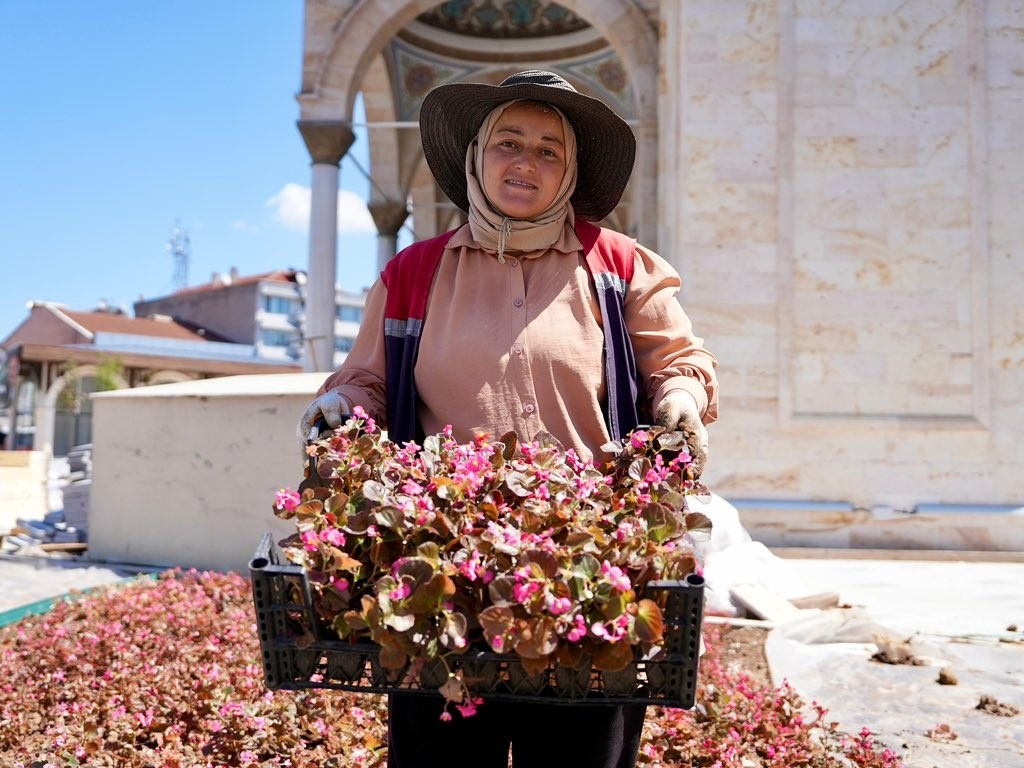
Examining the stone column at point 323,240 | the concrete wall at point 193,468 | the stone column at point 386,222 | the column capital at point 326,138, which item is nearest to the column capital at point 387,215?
the stone column at point 386,222

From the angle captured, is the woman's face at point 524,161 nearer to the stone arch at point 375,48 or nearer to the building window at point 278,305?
Answer: the stone arch at point 375,48

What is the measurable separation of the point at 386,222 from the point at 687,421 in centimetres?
1529

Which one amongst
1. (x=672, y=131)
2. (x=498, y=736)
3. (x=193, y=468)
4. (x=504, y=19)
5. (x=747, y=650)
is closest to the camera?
(x=498, y=736)

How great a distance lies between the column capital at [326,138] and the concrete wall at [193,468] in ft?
16.6

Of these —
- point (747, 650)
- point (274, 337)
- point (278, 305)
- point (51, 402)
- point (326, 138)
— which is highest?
point (278, 305)

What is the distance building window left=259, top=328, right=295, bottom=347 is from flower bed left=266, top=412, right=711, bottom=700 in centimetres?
4581

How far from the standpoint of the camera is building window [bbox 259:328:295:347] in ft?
150

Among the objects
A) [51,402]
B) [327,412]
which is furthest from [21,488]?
[51,402]

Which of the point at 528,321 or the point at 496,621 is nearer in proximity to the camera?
the point at 496,621

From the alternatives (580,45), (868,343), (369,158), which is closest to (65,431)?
(369,158)

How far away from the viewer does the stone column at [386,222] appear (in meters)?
16.1

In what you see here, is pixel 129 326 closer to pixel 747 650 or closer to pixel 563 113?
pixel 747 650

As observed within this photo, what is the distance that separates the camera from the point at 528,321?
165cm

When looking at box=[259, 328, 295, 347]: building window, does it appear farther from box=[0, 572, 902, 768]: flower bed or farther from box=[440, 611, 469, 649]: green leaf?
box=[440, 611, 469, 649]: green leaf
